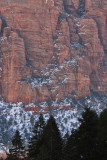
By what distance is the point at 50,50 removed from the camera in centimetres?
12194

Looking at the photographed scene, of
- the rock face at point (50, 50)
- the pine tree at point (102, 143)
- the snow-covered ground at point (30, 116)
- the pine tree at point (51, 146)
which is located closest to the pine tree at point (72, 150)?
the pine tree at point (51, 146)

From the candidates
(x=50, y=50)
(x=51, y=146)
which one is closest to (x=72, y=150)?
(x=51, y=146)

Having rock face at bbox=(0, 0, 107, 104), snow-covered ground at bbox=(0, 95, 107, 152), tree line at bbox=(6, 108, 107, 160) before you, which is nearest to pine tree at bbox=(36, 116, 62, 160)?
tree line at bbox=(6, 108, 107, 160)

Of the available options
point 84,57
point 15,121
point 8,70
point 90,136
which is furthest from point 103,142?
point 84,57

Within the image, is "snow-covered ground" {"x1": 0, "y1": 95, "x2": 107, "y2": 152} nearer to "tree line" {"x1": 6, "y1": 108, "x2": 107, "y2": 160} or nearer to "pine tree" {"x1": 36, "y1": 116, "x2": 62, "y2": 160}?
"pine tree" {"x1": 36, "y1": 116, "x2": 62, "y2": 160}

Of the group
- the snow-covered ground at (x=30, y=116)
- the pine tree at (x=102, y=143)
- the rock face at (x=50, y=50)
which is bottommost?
the pine tree at (x=102, y=143)

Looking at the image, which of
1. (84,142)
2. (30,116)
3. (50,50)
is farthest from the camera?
(50,50)

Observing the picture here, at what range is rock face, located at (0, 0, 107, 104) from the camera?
113m

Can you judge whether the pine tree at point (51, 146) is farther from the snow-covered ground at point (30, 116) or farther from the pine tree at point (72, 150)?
the snow-covered ground at point (30, 116)

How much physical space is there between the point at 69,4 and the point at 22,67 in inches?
1278

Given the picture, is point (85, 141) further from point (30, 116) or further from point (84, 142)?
point (30, 116)

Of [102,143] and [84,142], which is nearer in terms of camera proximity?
[102,143]

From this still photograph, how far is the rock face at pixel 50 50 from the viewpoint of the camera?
113m

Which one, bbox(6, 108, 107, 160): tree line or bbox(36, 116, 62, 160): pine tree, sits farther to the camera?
bbox(36, 116, 62, 160): pine tree
